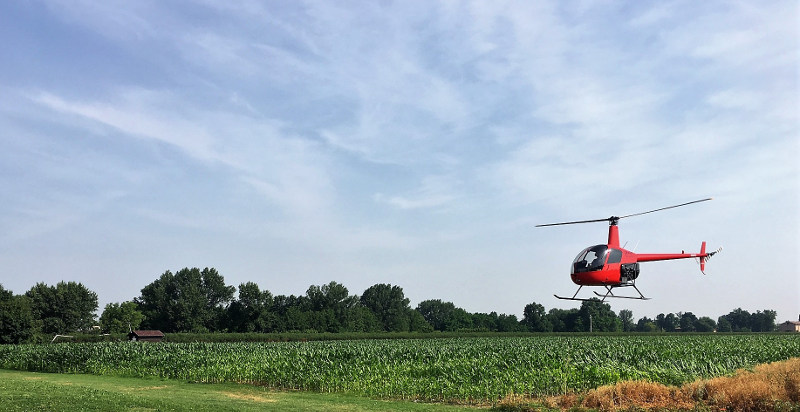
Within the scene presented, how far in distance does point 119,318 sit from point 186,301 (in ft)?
37.6

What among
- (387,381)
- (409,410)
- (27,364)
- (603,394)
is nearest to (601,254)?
(603,394)

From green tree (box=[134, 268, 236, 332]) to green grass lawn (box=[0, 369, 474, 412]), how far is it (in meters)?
86.2

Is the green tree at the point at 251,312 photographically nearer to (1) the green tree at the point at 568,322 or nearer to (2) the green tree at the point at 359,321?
(2) the green tree at the point at 359,321

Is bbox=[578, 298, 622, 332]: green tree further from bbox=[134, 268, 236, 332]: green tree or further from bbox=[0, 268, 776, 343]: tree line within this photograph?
bbox=[134, 268, 236, 332]: green tree

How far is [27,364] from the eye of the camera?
39.2 metres

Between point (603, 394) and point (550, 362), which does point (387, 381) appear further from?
point (603, 394)

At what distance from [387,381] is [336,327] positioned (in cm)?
8644

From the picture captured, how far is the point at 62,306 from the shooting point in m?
90.4

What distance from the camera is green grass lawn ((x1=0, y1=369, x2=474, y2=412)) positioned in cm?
1773

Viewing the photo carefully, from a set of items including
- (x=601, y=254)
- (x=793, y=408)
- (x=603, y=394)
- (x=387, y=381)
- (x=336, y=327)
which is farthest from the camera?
(x=336, y=327)

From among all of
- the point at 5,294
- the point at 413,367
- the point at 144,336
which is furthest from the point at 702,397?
the point at 5,294

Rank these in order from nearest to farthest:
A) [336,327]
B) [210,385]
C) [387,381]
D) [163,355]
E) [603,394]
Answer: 1. [603,394]
2. [387,381]
3. [210,385]
4. [163,355]
5. [336,327]

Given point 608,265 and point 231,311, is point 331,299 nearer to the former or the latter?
point 231,311

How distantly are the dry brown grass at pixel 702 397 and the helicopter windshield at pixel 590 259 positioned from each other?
151 inches
